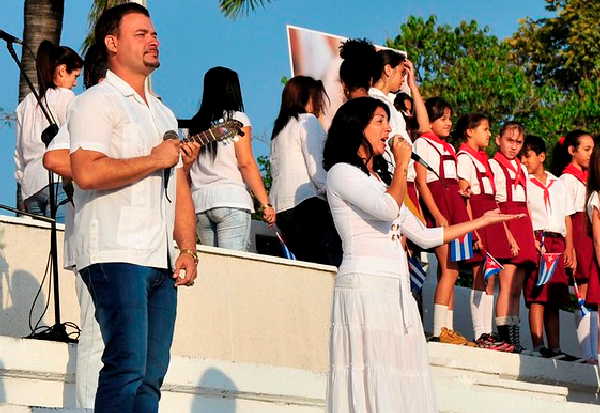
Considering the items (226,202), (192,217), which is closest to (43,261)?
(226,202)

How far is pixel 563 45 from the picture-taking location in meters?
33.3

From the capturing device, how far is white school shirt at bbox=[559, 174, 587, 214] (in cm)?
1145

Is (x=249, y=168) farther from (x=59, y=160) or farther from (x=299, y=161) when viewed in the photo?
(x=59, y=160)

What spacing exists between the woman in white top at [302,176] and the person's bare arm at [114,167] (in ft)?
15.0

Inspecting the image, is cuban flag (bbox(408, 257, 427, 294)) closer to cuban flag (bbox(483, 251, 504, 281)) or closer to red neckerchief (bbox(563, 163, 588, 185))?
cuban flag (bbox(483, 251, 504, 281))

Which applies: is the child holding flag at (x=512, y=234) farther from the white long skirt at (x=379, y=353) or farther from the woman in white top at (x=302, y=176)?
the white long skirt at (x=379, y=353)

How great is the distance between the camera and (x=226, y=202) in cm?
935

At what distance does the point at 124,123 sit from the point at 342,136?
1.87 metres

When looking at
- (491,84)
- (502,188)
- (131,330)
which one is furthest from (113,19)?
(491,84)

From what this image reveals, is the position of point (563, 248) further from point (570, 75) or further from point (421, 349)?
point (570, 75)

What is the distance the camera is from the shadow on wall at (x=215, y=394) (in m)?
7.50

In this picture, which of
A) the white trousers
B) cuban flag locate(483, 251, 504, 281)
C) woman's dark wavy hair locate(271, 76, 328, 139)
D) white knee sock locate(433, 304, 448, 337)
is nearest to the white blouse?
the white trousers

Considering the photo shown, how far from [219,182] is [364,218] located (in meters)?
2.86

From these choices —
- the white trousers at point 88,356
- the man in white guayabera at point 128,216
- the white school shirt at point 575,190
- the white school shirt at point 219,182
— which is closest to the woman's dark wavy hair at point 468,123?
the white school shirt at point 575,190
